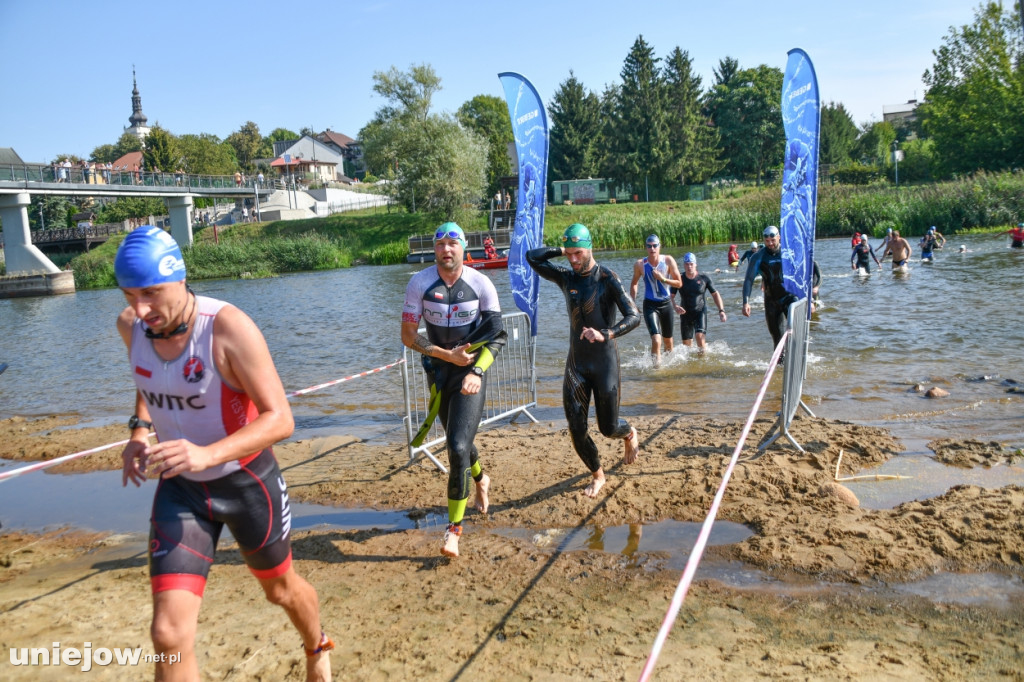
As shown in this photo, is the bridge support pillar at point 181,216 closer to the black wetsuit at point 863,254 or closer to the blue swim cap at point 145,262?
the black wetsuit at point 863,254

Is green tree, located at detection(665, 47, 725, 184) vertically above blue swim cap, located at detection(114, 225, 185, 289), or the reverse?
green tree, located at detection(665, 47, 725, 184)

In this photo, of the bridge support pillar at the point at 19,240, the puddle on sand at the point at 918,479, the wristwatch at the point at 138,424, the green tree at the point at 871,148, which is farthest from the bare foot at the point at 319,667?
the green tree at the point at 871,148

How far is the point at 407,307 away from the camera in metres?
5.36

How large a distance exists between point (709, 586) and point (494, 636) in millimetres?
1290

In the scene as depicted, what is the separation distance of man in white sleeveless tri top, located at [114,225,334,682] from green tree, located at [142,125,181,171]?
86.4 meters

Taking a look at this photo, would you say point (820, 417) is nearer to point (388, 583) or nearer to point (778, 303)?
point (778, 303)

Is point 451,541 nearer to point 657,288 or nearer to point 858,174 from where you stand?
point 657,288

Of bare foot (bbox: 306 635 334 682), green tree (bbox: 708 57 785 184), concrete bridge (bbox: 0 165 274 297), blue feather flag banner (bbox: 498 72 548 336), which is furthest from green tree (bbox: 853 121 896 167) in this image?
bare foot (bbox: 306 635 334 682)

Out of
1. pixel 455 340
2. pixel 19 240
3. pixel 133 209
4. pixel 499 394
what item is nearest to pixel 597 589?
pixel 455 340

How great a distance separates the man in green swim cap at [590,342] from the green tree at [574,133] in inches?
2641

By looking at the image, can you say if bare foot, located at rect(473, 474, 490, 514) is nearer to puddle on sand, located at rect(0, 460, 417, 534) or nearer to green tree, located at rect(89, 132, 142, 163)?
puddle on sand, located at rect(0, 460, 417, 534)

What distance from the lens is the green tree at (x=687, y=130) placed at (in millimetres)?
67312

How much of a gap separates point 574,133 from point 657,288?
207 ft

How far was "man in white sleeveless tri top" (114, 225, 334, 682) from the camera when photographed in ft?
8.93
